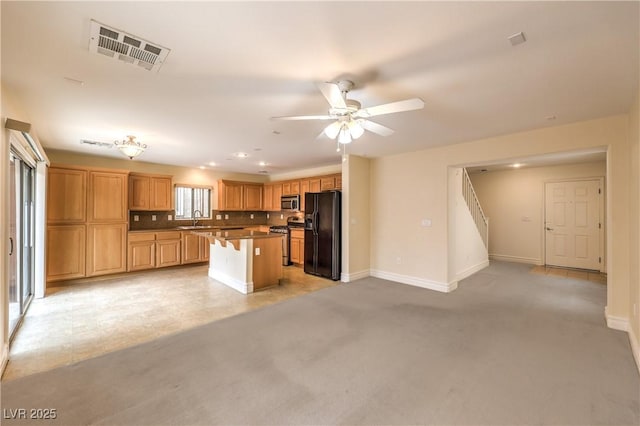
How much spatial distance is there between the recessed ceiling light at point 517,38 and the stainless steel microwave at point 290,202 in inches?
218

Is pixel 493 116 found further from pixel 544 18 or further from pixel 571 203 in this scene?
pixel 571 203

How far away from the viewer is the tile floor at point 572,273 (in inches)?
209

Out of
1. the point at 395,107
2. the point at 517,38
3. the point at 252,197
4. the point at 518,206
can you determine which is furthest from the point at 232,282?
the point at 518,206

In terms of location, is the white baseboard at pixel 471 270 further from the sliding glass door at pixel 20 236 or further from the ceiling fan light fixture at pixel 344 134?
the sliding glass door at pixel 20 236

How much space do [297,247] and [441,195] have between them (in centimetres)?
342

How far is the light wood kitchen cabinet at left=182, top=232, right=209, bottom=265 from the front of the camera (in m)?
6.23

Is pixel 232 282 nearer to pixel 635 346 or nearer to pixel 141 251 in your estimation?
pixel 141 251

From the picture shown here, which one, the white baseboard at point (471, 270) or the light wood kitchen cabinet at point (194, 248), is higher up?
the light wood kitchen cabinet at point (194, 248)

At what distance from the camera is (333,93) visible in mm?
2012

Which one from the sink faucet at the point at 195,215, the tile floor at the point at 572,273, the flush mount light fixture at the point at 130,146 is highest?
the flush mount light fixture at the point at 130,146

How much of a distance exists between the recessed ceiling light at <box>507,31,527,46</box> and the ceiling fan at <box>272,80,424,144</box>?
2.02 feet

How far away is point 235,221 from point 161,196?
2.08 metres

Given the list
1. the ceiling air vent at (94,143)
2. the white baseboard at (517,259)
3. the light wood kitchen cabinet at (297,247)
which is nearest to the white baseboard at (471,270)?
the white baseboard at (517,259)

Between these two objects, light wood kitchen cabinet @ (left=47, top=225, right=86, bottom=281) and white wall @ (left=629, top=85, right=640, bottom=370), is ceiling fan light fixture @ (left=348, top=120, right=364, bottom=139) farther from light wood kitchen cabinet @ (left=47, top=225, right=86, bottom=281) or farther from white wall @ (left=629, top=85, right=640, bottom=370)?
light wood kitchen cabinet @ (left=47, top=225, right=86, bottom=281)
